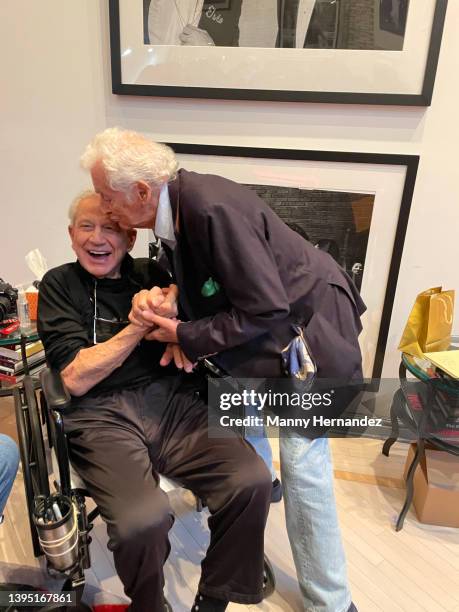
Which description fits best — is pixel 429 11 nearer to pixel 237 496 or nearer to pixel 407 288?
pixel 407 288

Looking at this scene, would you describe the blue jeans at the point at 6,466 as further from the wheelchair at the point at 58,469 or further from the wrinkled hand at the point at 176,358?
the wrinkled hand at the point at 176,358

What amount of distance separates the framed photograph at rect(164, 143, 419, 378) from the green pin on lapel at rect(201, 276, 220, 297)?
0.93 m

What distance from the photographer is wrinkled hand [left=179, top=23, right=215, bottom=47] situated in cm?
186

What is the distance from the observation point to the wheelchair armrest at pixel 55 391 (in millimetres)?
1133

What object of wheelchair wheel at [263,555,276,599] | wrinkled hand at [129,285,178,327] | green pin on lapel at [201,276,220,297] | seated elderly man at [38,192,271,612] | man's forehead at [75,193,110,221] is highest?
man's forehead at [75,193,110,221]

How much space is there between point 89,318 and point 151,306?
0.78 ft

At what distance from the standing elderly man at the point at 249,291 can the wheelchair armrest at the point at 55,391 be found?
0.26 m

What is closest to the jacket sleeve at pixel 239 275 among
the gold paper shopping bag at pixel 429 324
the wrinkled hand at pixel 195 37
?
the gold paper shopping bag at pixel 429 324

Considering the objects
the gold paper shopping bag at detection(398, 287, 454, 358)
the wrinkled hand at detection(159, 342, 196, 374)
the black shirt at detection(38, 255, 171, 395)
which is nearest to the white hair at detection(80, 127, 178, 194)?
the black shirt at detection(38, 255, 171, 395)

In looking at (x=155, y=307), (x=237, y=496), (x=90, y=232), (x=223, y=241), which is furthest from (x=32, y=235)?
(x=237, y=496)

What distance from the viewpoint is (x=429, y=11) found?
5.51ft

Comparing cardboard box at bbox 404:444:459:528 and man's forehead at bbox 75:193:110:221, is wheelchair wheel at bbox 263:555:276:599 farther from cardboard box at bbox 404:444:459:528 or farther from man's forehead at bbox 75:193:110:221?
man's forehead at bbox 75:193:110:221

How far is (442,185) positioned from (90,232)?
4.58 ft

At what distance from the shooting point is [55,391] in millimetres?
1180
